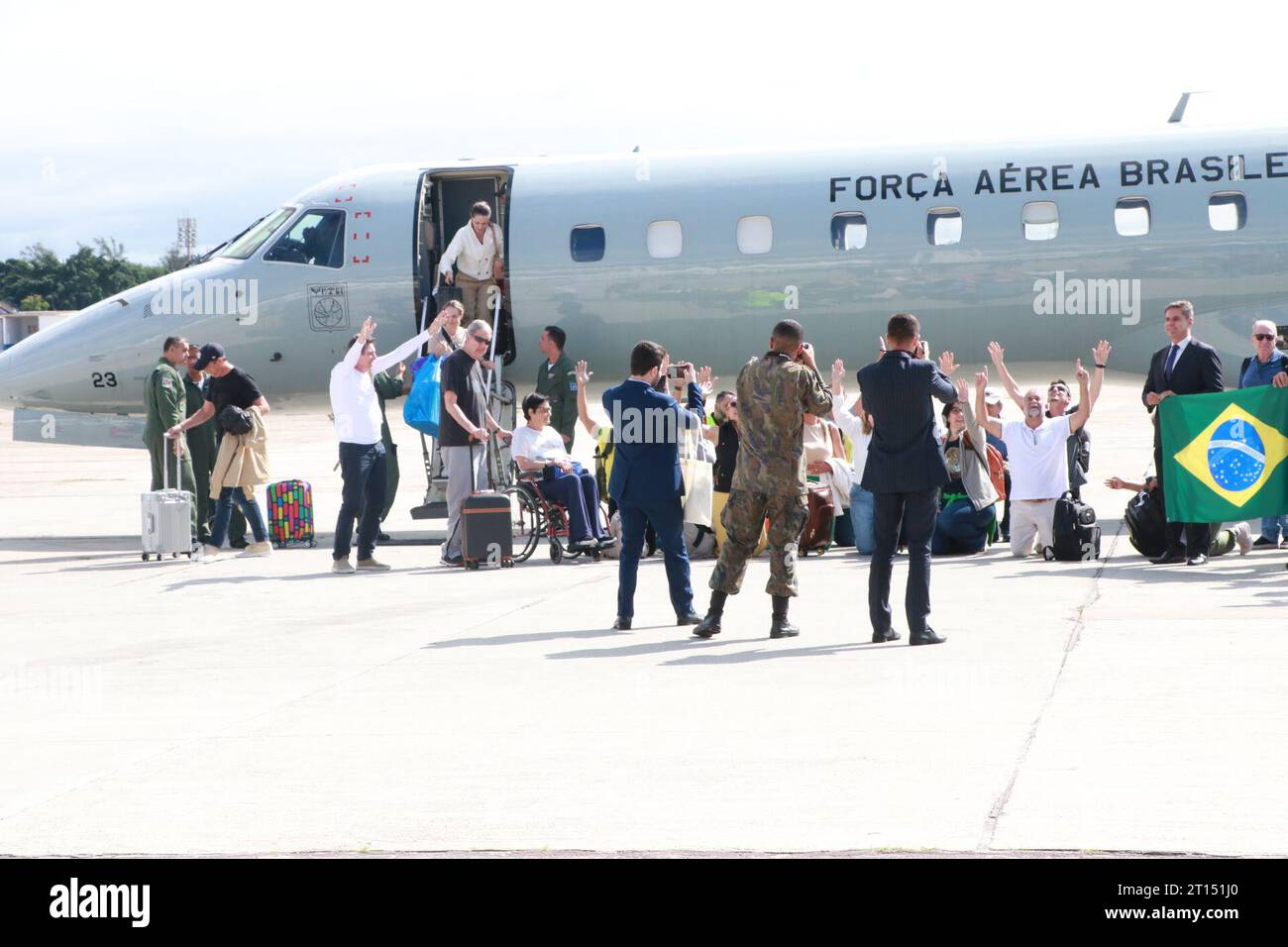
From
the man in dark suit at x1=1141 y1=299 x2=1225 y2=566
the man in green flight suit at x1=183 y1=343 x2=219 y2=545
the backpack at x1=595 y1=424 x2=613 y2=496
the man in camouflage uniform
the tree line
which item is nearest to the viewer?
the man in camouflage uniform

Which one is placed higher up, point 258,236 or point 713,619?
point 258,236

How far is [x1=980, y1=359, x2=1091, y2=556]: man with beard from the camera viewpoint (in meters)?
13.3

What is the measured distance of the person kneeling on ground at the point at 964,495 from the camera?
13617 millimetres

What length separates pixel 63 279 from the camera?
378ft

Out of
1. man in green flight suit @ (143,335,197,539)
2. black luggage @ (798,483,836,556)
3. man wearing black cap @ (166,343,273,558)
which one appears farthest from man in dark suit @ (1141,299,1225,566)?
man in green flight suit @ (143,335,197,539)

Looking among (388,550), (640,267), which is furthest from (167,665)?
(640,267)

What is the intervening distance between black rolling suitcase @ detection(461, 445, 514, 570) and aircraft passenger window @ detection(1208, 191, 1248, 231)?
8.00 m

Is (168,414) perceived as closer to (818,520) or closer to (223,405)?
(223,405)

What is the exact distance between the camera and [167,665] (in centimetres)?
886

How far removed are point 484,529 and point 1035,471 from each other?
4710 millimetres

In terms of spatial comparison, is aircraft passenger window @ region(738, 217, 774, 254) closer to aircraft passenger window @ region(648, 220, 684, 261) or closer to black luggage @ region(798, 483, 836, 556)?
aircraft passenger window @ region(648, 220, 684, 261)

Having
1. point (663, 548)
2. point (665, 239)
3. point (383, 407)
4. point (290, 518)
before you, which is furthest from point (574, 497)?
point (663, 548)

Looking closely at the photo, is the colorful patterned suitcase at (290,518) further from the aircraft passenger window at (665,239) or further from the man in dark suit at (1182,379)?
the man in dark suit at (1182,379)
